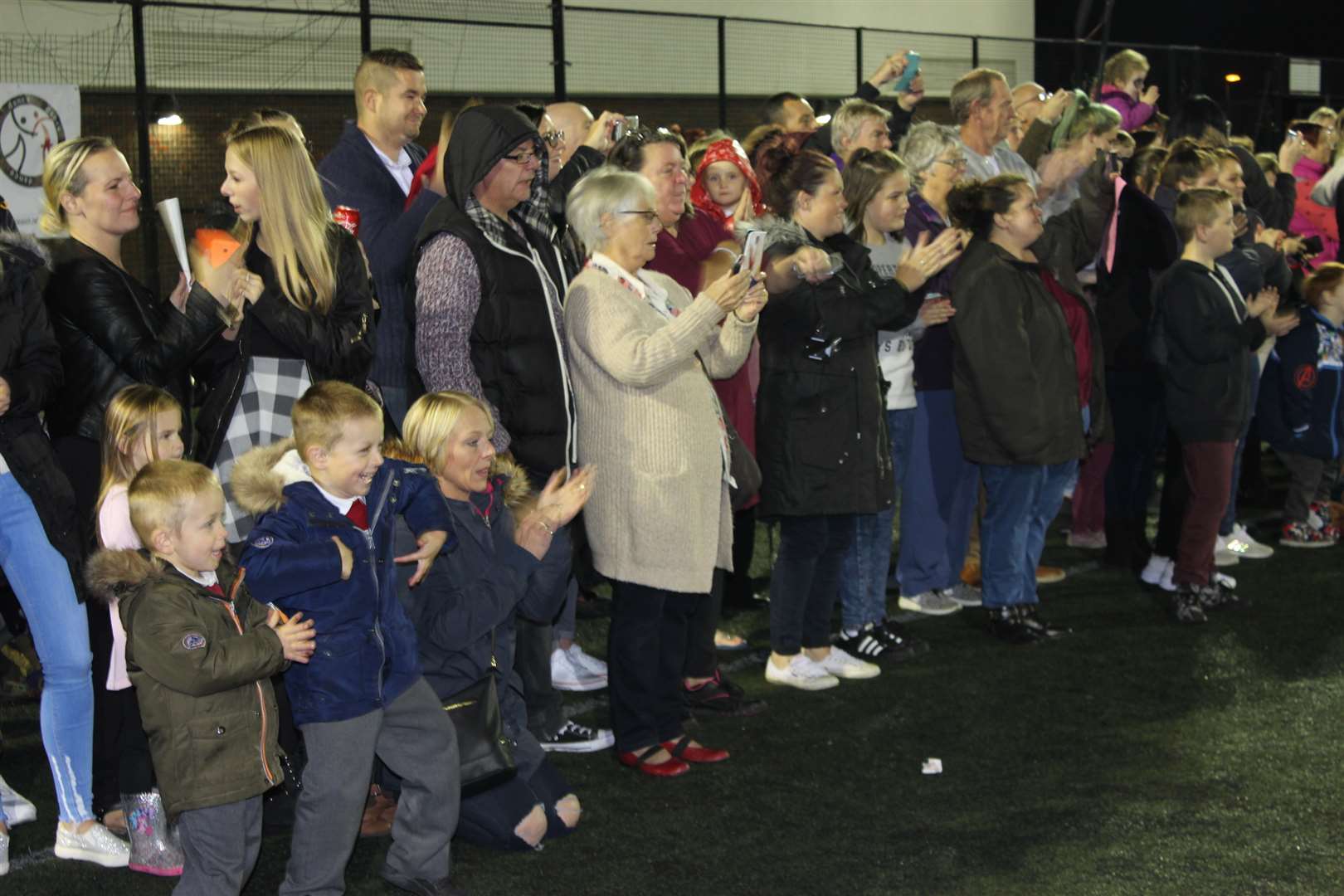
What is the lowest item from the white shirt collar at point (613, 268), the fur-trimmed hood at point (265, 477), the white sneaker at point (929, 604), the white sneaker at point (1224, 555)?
the white sneaker at point (929, 604)

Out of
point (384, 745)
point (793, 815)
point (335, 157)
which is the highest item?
point (335, 157)

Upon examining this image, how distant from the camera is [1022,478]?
20.1 ft

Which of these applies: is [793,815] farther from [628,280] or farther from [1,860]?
[1,860]

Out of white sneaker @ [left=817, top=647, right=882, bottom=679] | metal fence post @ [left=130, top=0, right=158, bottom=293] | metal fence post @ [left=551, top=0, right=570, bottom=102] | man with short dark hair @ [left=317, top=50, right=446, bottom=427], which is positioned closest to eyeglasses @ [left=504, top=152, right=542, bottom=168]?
man with short dark hair @ [left=317, top=50, right=446, bottom=427]

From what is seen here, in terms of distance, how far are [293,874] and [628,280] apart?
1.95 metres

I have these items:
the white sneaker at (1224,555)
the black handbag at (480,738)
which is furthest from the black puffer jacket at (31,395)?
the white sneaker at (1224,555)

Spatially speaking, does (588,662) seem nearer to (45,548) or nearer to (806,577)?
(806,577)

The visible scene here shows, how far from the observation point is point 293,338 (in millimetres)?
4297

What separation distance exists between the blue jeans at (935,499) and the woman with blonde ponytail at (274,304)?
2.77 meters

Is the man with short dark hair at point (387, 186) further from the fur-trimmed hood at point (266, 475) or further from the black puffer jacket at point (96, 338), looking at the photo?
the fur-trimmed hood at point (266, 475)

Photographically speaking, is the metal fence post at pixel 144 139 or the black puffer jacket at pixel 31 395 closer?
the black puffer jacket at pixel 31 395

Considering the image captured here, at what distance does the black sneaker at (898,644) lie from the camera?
6.00 meters

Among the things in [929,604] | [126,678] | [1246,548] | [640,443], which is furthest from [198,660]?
[1246,548]

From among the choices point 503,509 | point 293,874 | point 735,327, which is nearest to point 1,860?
point 293,874
